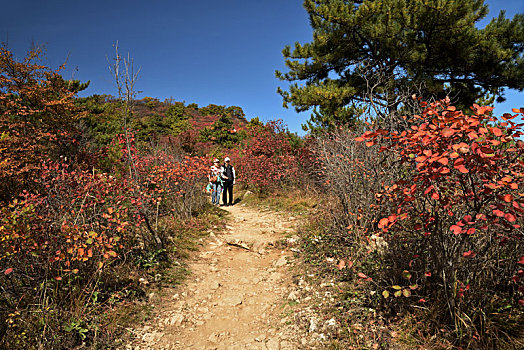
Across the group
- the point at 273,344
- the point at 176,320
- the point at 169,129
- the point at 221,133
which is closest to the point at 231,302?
the point at 176,320

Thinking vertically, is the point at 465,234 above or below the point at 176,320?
above

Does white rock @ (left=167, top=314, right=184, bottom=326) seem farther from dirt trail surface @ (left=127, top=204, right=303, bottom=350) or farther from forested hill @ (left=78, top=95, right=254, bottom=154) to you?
forested hill @ (left=78, top=95, right=254, bottom=154)

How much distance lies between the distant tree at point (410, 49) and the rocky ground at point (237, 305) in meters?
5.04

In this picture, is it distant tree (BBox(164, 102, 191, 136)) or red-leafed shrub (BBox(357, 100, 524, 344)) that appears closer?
red-leafed shrub (BBox(357, 100, 524, 344))

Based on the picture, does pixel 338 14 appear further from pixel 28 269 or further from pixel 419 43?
pixel 28 269

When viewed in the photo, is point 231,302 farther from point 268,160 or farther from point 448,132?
point 268,160

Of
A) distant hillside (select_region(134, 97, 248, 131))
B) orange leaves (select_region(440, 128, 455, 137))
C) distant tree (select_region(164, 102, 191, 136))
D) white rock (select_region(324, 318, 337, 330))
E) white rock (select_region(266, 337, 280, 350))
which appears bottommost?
white rock (select_region(266, 337, 280, 350))

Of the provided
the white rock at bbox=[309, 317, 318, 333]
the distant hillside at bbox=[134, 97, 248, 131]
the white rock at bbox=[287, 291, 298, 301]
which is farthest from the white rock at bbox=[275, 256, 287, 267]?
the distant hillside at bbox=[134, 97, 248, 131]

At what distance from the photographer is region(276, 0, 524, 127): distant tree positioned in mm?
7531

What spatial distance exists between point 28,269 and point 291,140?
9277 millimetres

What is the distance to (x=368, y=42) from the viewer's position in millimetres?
9008

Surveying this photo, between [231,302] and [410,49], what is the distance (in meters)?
8.90

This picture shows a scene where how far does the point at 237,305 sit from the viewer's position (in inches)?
141

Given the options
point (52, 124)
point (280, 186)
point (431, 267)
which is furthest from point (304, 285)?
point (52, 124)
